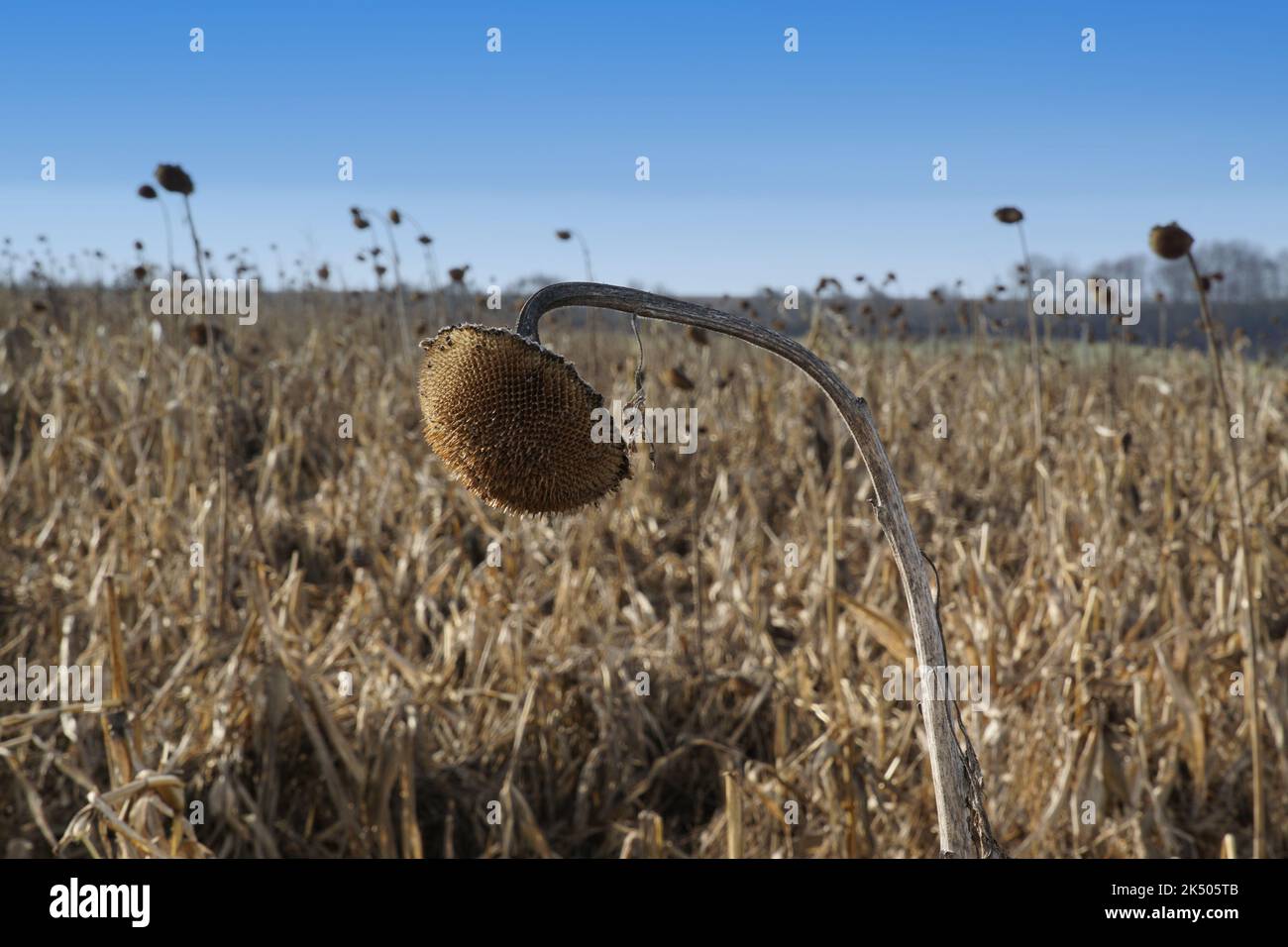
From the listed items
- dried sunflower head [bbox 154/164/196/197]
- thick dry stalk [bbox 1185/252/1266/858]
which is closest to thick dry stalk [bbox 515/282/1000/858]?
thick dry stalk [bbox 1185/252/1266/858]

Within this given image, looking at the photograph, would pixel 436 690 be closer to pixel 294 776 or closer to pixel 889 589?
pixel 294 776

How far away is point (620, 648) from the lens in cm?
418

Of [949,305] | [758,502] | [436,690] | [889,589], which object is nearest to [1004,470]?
[758,502]

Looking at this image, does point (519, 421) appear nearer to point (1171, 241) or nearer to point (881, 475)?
point (881, 475)

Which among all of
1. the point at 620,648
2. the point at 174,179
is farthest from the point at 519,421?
the point at 174,179

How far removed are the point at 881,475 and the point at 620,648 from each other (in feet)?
10.5

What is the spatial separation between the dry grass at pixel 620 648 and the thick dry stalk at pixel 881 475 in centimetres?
155

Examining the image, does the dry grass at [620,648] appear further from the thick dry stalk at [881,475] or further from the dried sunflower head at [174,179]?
the thick dry stalk at [881,475]

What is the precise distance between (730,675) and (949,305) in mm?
8873

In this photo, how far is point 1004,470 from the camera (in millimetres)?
6309

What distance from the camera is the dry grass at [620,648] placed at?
3.33 meters

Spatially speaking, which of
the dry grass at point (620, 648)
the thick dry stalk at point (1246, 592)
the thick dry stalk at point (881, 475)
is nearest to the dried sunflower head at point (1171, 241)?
the thick dry stalk at point (1246, 592)

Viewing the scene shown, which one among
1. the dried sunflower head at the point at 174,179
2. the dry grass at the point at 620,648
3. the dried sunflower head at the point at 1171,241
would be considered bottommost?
the dry grass at the point at 620,648

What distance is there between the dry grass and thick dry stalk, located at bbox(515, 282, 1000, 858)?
1.55 meters
